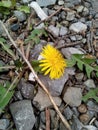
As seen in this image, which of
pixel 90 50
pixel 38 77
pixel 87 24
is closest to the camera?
pixel 38 77

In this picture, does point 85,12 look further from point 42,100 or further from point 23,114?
point 23,114

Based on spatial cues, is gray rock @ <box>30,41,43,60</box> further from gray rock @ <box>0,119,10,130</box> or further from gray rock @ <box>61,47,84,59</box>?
gray rock @ <box>0,119,10,130</box>

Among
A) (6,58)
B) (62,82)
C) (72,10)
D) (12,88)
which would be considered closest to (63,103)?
(62,82)

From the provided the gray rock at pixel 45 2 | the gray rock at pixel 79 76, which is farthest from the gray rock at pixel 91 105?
the gray rock at pixel 45 2

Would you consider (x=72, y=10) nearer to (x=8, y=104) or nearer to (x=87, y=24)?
(x=87, y=24)

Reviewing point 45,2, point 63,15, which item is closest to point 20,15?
point 45,2
